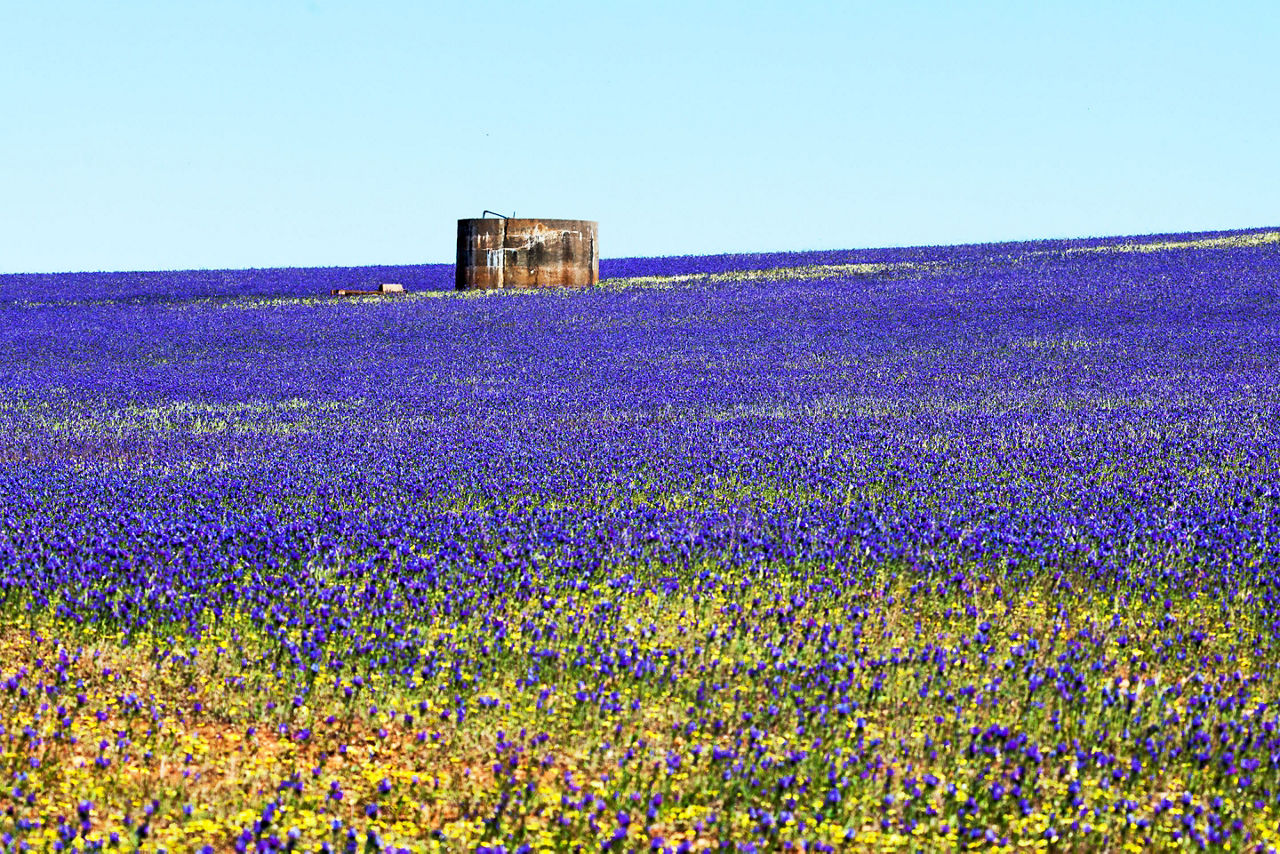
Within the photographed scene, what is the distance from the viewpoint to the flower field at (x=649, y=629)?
4.28 metres

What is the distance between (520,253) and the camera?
30406 mm

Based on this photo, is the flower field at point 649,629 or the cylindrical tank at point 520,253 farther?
the cylindrical tank at point 520,253

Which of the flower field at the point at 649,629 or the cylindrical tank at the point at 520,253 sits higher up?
the cylindrical tank at the point at 520,253

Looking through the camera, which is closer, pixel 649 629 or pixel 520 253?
pixel 649 629

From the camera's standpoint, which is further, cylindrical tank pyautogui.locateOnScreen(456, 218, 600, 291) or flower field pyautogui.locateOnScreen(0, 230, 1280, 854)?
cylindrical tank pyautogui.locateOnScreen(456, 218, 600, 291)

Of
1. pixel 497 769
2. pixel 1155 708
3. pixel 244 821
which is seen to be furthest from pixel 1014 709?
pixel 244 821

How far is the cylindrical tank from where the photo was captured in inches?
1192

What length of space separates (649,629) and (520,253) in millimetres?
25319

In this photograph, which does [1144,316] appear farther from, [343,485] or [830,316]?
[343,485]

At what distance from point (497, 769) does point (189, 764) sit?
107 centimetres

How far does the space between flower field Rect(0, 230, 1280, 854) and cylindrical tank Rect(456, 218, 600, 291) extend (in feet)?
57.1

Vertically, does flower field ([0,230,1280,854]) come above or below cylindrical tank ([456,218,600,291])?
below

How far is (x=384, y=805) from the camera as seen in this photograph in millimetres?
4336

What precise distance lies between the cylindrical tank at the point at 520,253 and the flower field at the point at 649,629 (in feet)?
57.1
